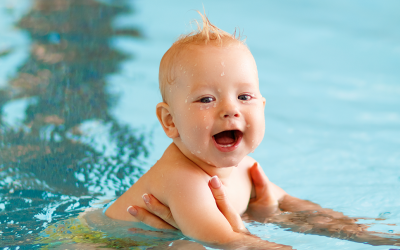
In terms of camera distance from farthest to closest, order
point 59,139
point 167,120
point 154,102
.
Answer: point 154,102
point 59,139
point 167,120

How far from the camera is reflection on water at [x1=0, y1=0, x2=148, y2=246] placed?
2.11 m

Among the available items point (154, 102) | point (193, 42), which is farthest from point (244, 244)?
point (154, 102)

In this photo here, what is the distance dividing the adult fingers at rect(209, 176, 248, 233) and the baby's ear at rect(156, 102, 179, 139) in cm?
24

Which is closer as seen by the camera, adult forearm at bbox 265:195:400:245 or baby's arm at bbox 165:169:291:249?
baby's arm at bbox 165:169:291:249

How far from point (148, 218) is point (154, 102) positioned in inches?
94.1

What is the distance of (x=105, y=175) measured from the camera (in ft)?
8.23

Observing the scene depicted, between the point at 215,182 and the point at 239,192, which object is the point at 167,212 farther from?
the point at 239,192

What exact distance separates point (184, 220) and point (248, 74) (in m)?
0.56

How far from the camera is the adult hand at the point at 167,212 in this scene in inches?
63.9

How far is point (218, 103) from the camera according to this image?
5.19 ft

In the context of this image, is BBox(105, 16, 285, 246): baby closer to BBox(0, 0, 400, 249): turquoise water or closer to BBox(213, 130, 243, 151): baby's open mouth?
BBox(213, 130, 243, 151): baby's open mouth

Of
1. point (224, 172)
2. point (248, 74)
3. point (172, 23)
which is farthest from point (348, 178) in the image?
point (172, 23)

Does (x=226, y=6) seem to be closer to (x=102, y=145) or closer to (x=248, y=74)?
(x=102, y=145)

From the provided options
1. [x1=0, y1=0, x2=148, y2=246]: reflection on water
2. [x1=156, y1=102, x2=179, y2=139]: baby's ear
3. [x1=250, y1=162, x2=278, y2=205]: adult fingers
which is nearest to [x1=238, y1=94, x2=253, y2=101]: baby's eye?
[x1=156, y1=102, x2=179, y2=139]: baby's ear
